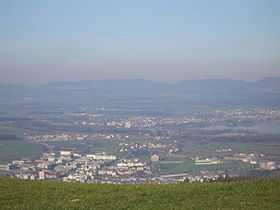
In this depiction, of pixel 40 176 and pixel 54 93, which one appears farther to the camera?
pixel 54 93

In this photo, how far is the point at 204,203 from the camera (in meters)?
10.9

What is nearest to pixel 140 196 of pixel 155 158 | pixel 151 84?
pixel 155 158

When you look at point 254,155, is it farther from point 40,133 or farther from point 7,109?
point 7,109

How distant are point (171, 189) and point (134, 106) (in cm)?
7007

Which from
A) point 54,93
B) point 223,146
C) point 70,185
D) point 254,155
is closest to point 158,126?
point 223,146

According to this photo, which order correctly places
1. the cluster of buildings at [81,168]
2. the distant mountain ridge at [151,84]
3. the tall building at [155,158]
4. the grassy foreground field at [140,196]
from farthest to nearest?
the distant mountain ridge at [151,84] → the tall building at [155,158] → the cluster of buildings at [81,168] → the grassy foreground field at [140,196]

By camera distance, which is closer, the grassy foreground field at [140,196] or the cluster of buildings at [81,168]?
the grassy foreground field at [140,196]

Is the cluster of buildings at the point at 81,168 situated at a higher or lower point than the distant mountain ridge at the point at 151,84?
lower

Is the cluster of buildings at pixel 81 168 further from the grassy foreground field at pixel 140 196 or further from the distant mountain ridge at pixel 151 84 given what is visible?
the distant mountain ridge at pixel 151 84

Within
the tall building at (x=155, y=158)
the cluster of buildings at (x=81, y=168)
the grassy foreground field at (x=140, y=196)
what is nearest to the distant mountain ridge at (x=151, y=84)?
the tall building at (x=155, y=158)

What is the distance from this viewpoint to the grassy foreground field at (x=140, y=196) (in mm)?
10766

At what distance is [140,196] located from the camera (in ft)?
40.2

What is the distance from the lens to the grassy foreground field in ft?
35.3

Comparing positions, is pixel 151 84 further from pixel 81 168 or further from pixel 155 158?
pixel 81 168
